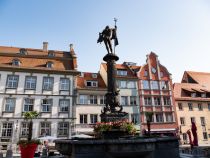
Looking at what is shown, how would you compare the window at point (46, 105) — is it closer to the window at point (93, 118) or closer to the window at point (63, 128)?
the window at point (63, 128)

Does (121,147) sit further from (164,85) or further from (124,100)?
(164,85)

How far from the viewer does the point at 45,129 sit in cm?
2591

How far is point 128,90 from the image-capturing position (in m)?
33.3

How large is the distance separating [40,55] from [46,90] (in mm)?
6404

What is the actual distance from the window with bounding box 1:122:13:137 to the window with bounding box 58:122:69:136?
622cm

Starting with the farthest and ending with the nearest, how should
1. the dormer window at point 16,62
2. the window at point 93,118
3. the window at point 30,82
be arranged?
1. the window at point 93,118
2. the dormer window at point 16,62
3. the window at point 30,82

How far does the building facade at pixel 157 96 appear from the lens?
32.8 metres

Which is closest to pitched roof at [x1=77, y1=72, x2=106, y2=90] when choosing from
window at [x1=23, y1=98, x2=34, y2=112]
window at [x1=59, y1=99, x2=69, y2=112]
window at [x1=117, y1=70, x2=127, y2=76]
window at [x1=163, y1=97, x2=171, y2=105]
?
window at [x1=59, y1=99, x2=69, y2=112]

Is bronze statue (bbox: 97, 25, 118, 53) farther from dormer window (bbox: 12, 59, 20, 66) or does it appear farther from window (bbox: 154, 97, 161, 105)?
window (bbox: 154, 97, 161, 105)

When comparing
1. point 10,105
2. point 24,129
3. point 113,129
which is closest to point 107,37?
point 113,129

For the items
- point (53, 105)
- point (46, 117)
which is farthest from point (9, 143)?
point (53, 105)

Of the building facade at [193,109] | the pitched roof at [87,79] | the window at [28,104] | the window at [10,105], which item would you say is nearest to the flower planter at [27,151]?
the window at [28,104]

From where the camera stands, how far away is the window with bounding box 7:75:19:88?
26.6 meters

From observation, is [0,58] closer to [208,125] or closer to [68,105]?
[68,105]
